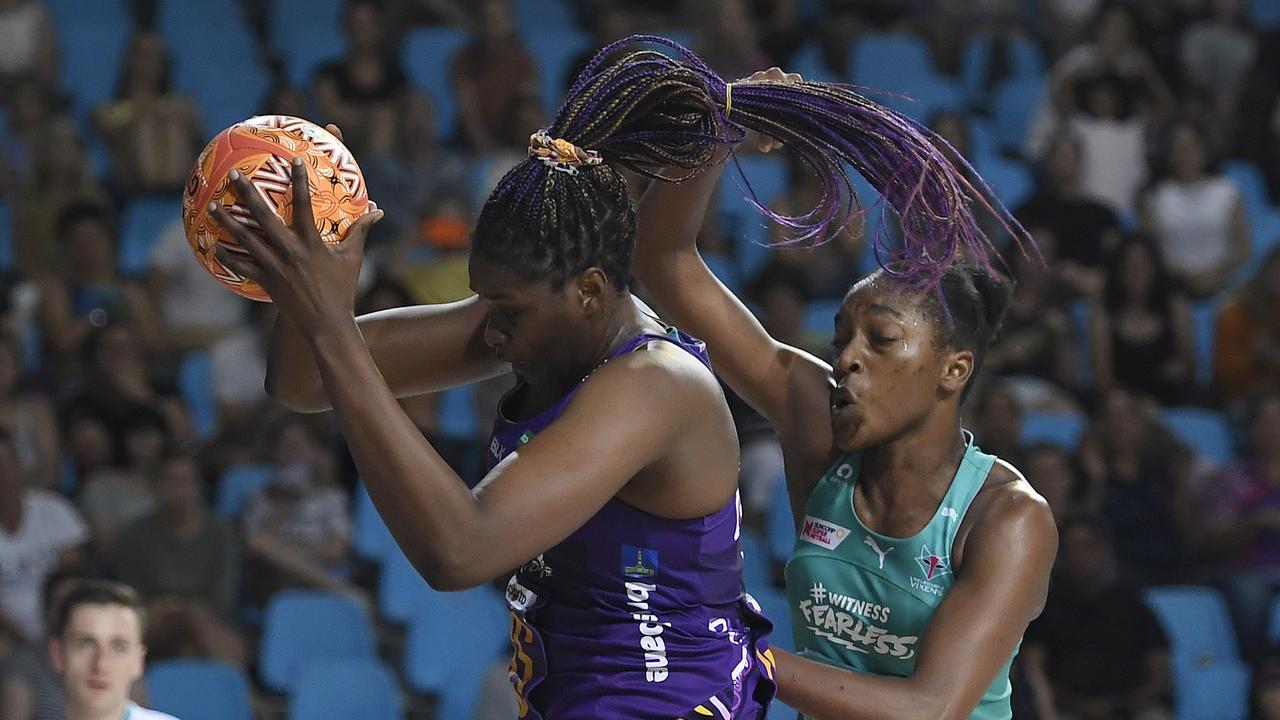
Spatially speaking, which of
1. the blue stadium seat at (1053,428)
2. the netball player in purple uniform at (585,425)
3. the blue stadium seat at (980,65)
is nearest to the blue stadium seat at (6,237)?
the blue stadium seat at (1053,428)

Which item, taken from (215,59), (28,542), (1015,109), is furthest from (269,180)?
(1015,109)

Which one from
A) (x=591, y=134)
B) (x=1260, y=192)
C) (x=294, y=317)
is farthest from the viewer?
(x=1260, y=192)

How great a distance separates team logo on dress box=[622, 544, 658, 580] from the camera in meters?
2.45

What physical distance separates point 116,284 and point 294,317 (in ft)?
18.8

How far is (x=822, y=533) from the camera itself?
3.09 meters

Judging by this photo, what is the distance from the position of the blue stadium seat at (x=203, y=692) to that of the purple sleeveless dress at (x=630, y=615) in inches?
129

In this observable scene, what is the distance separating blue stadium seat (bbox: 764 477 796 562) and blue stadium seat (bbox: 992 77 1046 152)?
3.41m

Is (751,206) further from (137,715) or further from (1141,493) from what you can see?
(137,715)

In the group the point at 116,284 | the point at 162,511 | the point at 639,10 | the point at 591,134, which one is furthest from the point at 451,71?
the point at 591,134

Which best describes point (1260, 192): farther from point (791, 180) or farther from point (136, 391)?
point (136, 391)

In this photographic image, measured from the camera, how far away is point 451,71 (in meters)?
8.79

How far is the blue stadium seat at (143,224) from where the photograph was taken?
813 centimetres

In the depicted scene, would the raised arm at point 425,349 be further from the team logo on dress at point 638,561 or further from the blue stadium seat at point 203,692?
the blue stadium seat at point 203,692

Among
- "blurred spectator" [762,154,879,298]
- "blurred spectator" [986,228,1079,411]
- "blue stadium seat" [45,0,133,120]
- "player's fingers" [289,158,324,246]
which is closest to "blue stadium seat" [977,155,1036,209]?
"blurred spectator" [986,228,1079,411]
